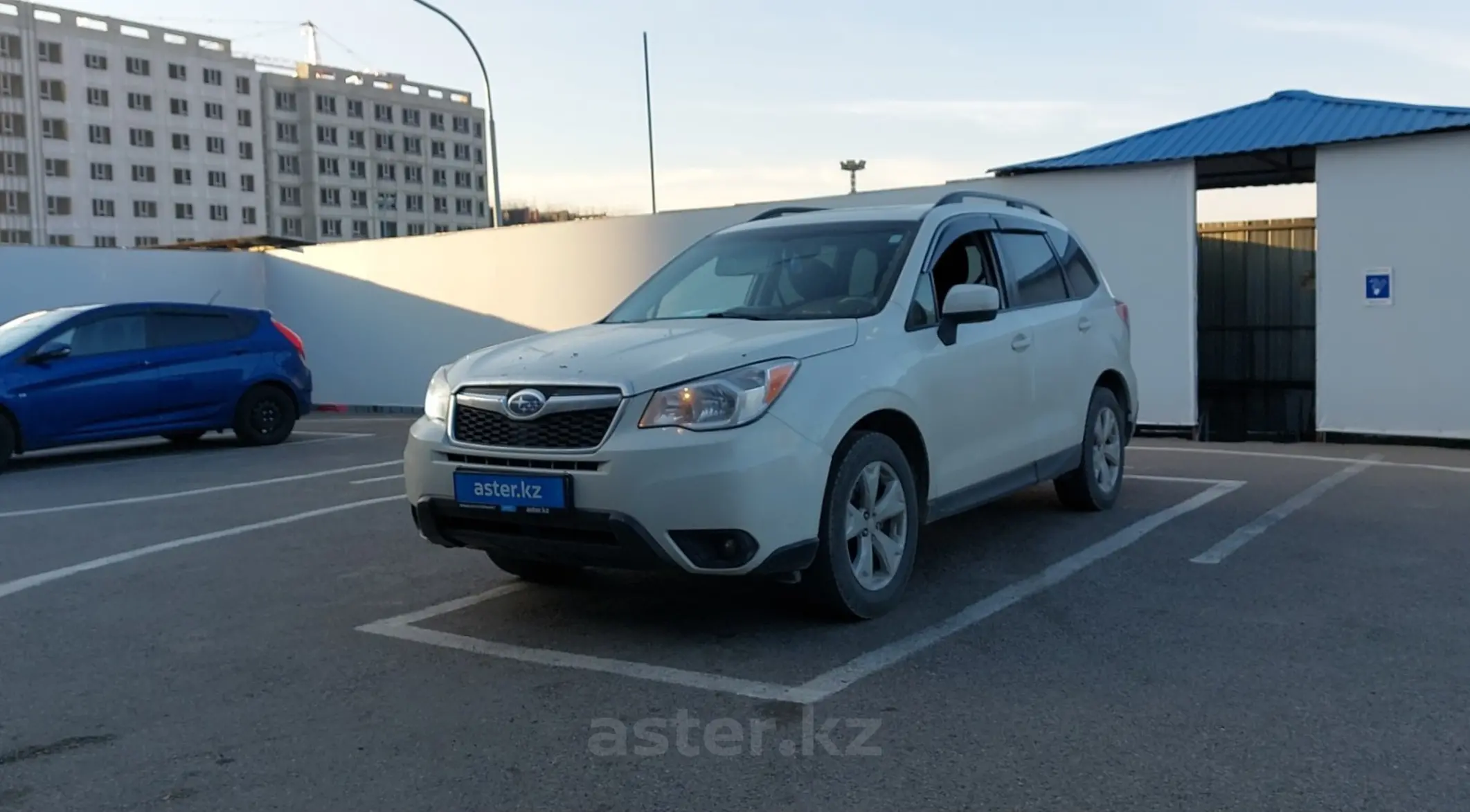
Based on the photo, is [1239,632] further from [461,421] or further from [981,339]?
[461,421]

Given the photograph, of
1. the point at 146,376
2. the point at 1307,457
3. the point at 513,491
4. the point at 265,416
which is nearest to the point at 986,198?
the point at 513,491

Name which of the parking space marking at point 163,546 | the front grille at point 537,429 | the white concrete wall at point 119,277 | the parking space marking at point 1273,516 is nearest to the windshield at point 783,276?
the front grille at point 537,429

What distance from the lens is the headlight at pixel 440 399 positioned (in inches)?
209

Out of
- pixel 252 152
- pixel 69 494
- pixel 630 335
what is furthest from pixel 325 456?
pixel 252 152

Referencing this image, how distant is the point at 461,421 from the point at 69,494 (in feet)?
21.3

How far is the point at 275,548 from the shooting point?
7.36 m

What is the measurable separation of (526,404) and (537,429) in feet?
0.36

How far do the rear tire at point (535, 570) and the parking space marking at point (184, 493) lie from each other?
4655 millimetres

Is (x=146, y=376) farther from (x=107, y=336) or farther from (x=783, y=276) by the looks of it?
(x=783, y=276)

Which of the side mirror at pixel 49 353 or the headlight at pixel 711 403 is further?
the side mirror at pixel 49 353

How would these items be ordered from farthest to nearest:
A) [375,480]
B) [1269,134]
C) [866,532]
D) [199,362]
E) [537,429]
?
1. [199,362]
2. [1269,134]
3. [375,480]
4. [866,532]
5. [537,429]

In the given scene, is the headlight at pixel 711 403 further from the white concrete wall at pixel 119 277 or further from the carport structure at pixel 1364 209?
the white concrete wall at pixel 119 277

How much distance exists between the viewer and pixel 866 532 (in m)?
5.29

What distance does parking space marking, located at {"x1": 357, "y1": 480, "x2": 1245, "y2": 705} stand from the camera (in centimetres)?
444
